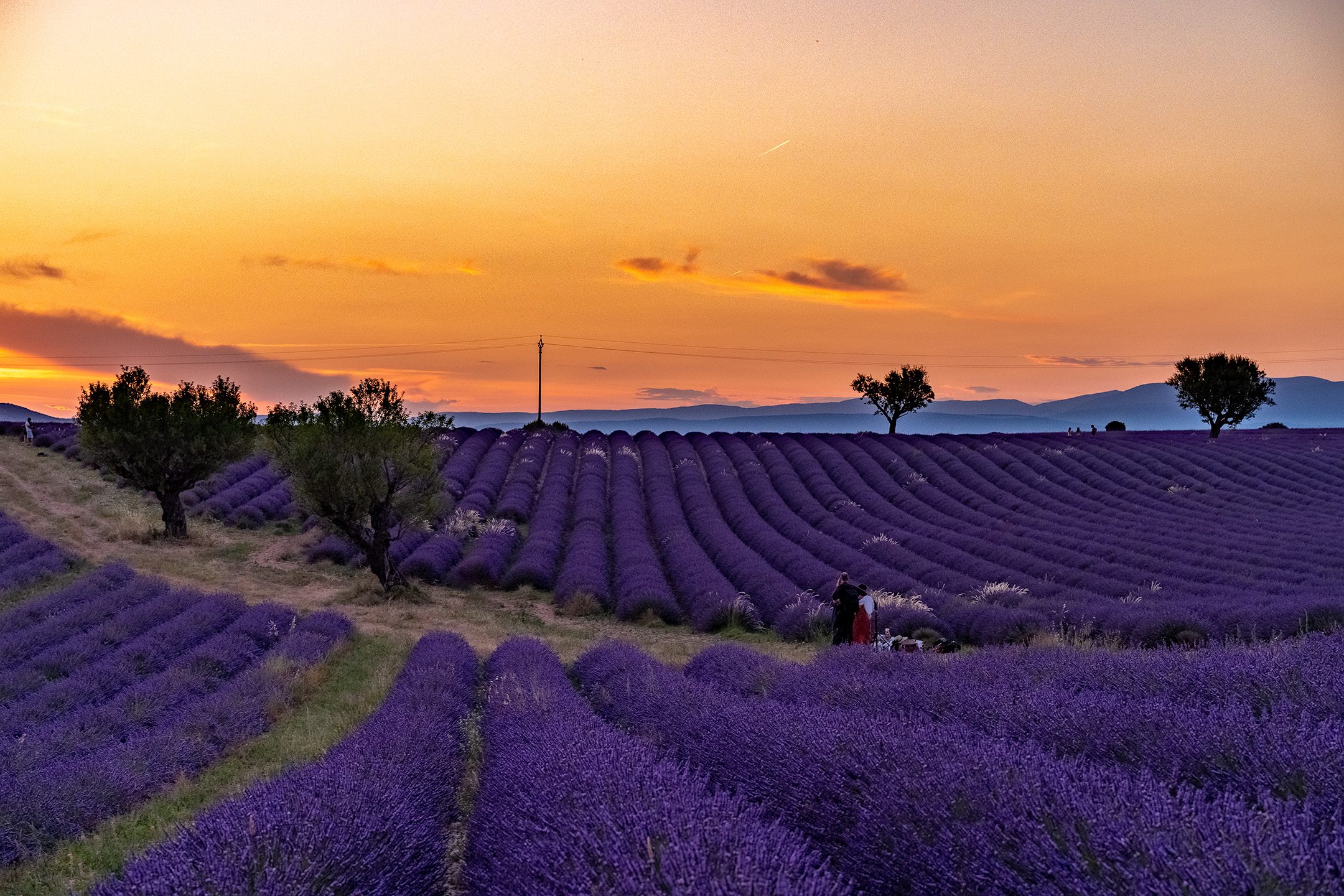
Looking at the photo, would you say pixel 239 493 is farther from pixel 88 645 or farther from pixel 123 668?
pixel 123 668

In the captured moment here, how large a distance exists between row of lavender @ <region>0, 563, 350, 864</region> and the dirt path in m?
2.55

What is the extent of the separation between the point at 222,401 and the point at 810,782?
27427mm

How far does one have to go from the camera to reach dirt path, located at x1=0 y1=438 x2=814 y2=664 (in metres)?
15.4

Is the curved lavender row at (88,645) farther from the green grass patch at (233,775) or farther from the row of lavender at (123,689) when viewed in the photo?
the green grass patch at (233,775)

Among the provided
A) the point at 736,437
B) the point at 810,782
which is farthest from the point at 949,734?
the point at 736,437

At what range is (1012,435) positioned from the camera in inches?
1587

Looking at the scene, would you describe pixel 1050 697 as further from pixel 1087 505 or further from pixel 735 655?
pixel 1087 505

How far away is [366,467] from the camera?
19.1m

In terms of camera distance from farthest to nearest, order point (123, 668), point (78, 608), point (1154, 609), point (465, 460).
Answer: point (465, 460)
point (78, 608)
point (1154, 609)
point (123, 668)

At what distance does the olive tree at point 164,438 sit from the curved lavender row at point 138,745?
15606 mm

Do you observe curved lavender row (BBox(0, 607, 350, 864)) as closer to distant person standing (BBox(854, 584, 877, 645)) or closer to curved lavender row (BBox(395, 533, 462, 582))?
distant person standing (BBox(854, 584, 877, 645))

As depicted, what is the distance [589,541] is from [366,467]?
20.4ft

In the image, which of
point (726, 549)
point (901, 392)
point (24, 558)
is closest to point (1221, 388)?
point (901, 392)

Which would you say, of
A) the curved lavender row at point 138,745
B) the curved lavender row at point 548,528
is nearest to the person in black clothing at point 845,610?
the curved lavender row at point 138,745
